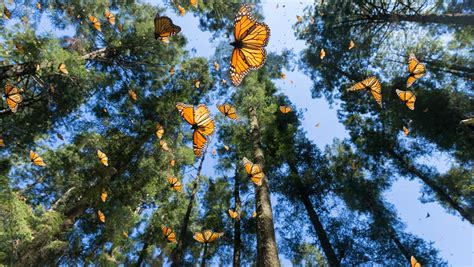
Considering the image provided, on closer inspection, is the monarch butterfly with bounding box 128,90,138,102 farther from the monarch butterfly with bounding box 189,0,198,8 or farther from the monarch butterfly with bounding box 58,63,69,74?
the monarch butterfly with bounding box 189,0,198,8

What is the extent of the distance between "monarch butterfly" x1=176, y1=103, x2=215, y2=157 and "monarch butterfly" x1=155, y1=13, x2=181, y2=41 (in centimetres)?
287

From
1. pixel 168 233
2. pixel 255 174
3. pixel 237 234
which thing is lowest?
pixel 255 174

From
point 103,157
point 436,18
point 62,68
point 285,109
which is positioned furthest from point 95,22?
point 436,18

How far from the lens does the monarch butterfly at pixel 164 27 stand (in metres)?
7.73

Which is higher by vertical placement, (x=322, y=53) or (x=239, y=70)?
(x=322, y=53)

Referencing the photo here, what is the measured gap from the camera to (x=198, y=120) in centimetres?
579

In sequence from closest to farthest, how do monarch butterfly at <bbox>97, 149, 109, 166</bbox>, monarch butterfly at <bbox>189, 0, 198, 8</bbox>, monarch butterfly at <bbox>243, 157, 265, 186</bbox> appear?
monarch butterfly at <bbox>243, 157, 265, 186</bbox>, monarch butterfly at <bbox>97, 149, 109, 166</bbox>, monarch butterfly at <bbox>189, 0, 198, 8</bbox>

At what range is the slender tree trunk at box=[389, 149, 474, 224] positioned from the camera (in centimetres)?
1171

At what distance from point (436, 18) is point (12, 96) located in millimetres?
13140

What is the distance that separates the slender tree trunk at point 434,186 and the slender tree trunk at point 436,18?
5689 mm

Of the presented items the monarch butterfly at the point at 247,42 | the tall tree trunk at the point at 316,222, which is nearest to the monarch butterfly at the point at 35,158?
the monarch butterfly at the point at 247,42

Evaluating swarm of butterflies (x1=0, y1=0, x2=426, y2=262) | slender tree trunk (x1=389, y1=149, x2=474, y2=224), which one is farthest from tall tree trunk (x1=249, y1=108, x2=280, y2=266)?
slender tree trunk (x1=389, y1=149, x2=474, y2=224)

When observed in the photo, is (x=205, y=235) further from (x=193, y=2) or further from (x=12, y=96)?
(x=193, y=2)

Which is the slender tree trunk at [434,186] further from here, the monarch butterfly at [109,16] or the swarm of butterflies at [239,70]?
the monarch butterfly at [109,16]
